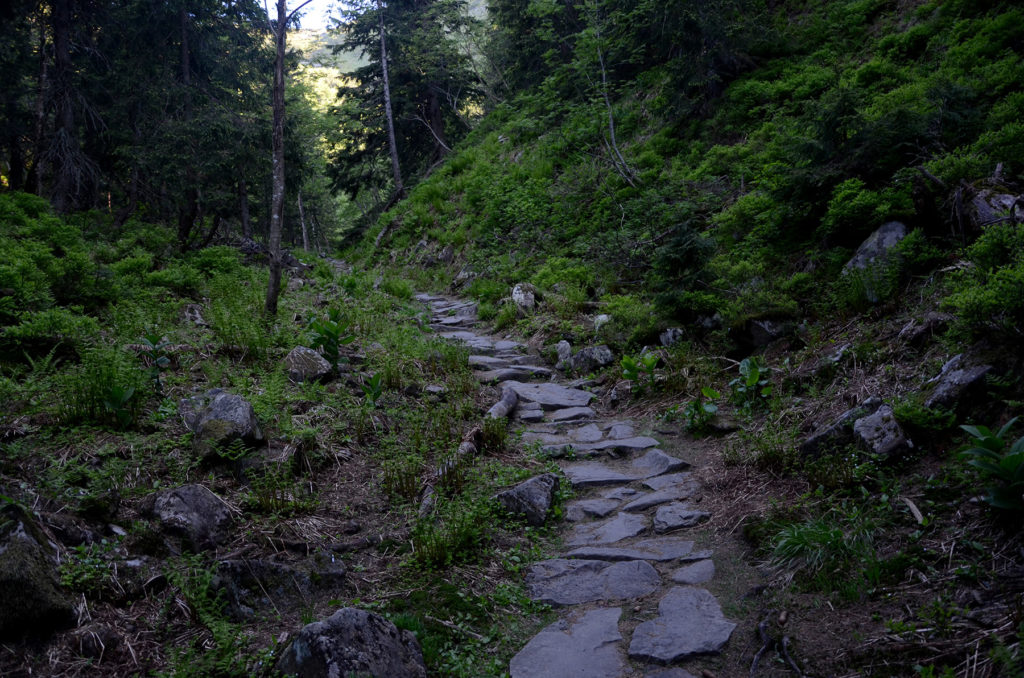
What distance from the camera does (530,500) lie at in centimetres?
441

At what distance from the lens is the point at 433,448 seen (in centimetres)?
514

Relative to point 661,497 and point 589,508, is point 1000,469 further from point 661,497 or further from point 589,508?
point 589,508

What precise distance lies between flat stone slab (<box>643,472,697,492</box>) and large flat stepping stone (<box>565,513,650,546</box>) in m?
0.46

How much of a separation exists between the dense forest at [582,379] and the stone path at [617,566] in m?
0.06

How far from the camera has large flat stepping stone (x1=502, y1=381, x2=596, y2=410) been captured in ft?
22.1

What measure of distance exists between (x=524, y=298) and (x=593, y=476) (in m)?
5.38

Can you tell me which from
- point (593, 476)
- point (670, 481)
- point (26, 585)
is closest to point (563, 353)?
point (593, 476)

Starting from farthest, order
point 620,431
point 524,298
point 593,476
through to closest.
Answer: point 524,298, point 620,431, point 593,476

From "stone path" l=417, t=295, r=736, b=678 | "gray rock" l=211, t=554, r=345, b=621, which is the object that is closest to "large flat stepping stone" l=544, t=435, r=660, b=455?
"stone path" l=417, t=295, r=736, b=678

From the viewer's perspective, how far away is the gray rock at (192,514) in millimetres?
3514

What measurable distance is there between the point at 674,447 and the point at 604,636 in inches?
102

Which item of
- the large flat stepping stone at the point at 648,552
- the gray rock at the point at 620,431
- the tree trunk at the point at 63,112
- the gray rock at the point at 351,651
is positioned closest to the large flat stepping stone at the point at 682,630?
the large flat stepping stone at the point at 648,552

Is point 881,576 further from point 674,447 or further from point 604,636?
point 674,447

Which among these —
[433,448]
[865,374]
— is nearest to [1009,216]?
[865,374]
